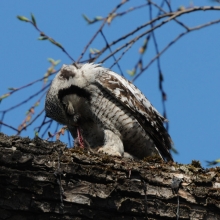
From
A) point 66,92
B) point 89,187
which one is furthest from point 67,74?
point 89,187

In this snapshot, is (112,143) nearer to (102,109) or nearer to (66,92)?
(102,109)

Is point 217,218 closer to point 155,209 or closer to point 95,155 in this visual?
point 155,209

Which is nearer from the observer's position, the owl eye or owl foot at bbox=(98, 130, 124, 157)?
owl foot at bbox=(98, 130, 124, 157)

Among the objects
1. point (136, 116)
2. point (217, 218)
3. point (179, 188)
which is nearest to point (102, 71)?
point (136, 116)

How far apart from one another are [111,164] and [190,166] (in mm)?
842

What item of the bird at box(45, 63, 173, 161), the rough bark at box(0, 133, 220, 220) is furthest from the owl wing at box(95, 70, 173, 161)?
the rough bark at box(0, 133, 220, 220)

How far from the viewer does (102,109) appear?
434cm

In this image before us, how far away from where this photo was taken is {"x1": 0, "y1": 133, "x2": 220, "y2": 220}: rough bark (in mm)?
2588

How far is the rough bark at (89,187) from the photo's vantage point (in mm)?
2588

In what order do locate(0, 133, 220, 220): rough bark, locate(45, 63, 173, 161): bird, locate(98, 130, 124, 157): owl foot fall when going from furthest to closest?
locate(45, 63, 173, 161): bird
locate(98, 130, 124, 157): owl foot
locate(0, 133, 220, 220): rough bark

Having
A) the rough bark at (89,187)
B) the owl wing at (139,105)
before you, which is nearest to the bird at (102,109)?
the owl wing at (139,105)

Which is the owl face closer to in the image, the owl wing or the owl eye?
the owl eye

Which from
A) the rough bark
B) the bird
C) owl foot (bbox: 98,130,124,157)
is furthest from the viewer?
the bird

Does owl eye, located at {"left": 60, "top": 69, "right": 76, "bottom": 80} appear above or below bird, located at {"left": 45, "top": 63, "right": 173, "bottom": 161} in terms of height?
above
